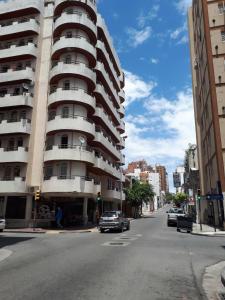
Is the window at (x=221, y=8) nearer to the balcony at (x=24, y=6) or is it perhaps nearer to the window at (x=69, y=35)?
the window at (x=69, y=35)

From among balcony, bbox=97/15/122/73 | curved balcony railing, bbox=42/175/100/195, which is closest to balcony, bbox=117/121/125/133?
balcony, bbox=97/15/122/73

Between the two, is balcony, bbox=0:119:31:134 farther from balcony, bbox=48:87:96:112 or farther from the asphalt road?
the asphalt road

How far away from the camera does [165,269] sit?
10359mm

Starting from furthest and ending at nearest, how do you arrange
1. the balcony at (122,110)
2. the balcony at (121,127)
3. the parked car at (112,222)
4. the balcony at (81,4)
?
the balcony at (122,110) < the balcony at (121,127) < the balcony at (81,4) < the parked car at (112,222)

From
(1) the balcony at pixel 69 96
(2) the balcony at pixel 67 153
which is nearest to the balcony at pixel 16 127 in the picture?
(2) the balcony at pixel 67 153

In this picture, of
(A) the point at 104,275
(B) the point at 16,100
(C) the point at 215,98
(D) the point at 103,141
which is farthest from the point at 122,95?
(A) the point at 104,275

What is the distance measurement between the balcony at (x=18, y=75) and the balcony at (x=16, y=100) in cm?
211

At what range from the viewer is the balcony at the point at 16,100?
118 ft

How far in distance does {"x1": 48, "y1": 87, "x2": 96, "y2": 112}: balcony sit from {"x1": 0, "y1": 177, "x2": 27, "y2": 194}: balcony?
9.32 metres

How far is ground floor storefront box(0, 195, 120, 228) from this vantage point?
113 ft

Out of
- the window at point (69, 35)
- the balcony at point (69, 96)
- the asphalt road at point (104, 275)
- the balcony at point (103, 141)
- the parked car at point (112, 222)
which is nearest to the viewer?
the asphalt road at point (104, 275)

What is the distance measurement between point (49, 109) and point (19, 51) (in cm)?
814

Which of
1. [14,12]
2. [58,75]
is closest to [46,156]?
[58,75]

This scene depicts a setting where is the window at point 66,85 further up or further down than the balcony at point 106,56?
further down
